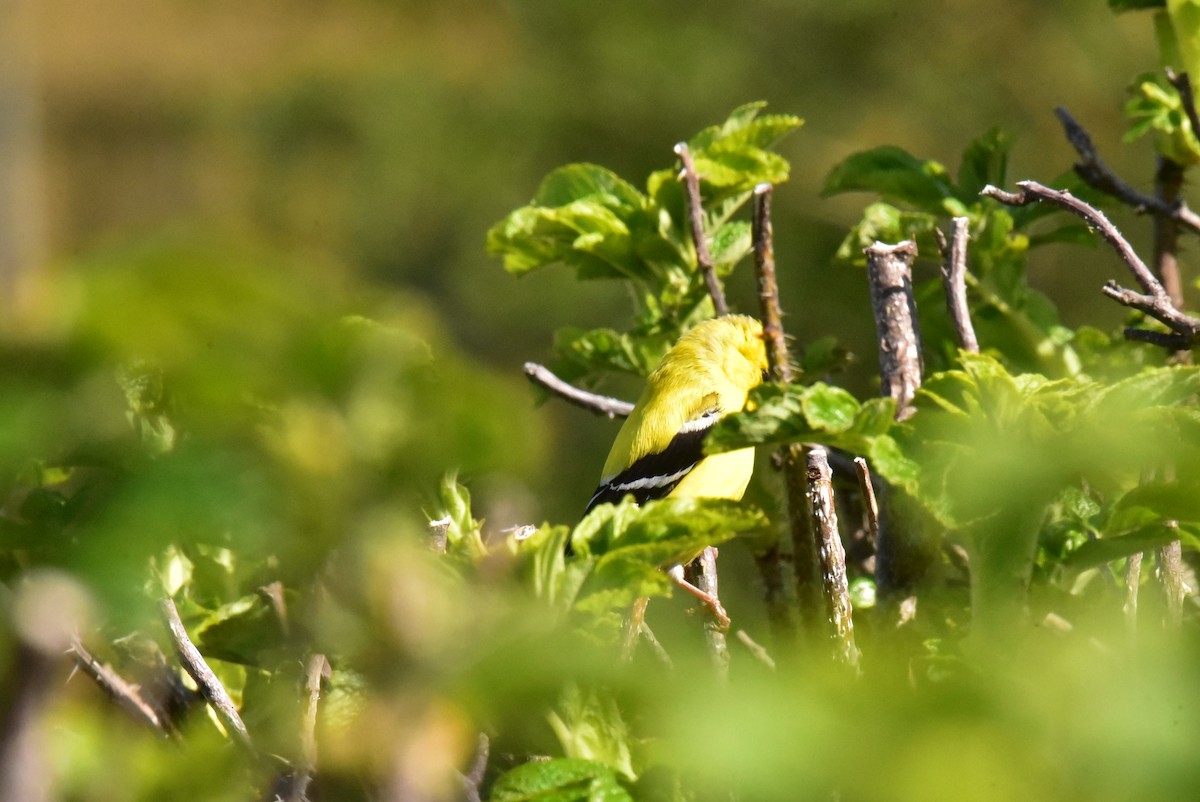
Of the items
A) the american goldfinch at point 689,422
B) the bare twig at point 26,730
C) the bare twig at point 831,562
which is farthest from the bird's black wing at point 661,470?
the bare twig at point 26,730

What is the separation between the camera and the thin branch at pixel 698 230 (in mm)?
1260

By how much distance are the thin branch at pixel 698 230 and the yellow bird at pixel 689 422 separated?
979mm

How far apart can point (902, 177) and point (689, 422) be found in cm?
105

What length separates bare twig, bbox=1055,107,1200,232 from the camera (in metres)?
1.26

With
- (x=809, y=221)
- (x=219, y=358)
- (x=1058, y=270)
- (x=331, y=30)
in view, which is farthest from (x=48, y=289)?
(x=331, y=30)

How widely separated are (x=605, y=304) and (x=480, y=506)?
499cm

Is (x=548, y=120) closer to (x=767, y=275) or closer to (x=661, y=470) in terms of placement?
(x=661, y=470)

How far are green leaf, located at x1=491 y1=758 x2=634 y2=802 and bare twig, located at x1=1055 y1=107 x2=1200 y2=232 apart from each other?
872 mm

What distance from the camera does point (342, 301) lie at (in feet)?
1.45

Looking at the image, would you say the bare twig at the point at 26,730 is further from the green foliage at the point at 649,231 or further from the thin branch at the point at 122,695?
the green foliage at the point at 649,231

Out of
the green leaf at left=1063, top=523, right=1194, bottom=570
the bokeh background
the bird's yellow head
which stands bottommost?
the bokeh background

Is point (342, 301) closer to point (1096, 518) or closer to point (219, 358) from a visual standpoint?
point (219, 358)

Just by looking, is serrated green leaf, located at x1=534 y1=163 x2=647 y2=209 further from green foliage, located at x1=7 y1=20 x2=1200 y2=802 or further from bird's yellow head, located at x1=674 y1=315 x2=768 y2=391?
bird's yellow head, located at x1=674 y1=315 x2=768 y2=391

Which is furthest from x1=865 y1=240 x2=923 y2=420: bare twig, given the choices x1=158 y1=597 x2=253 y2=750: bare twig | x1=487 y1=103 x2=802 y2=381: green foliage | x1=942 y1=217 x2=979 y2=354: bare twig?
x1=158 y1=597 x2=253 y2=750: bare twig
